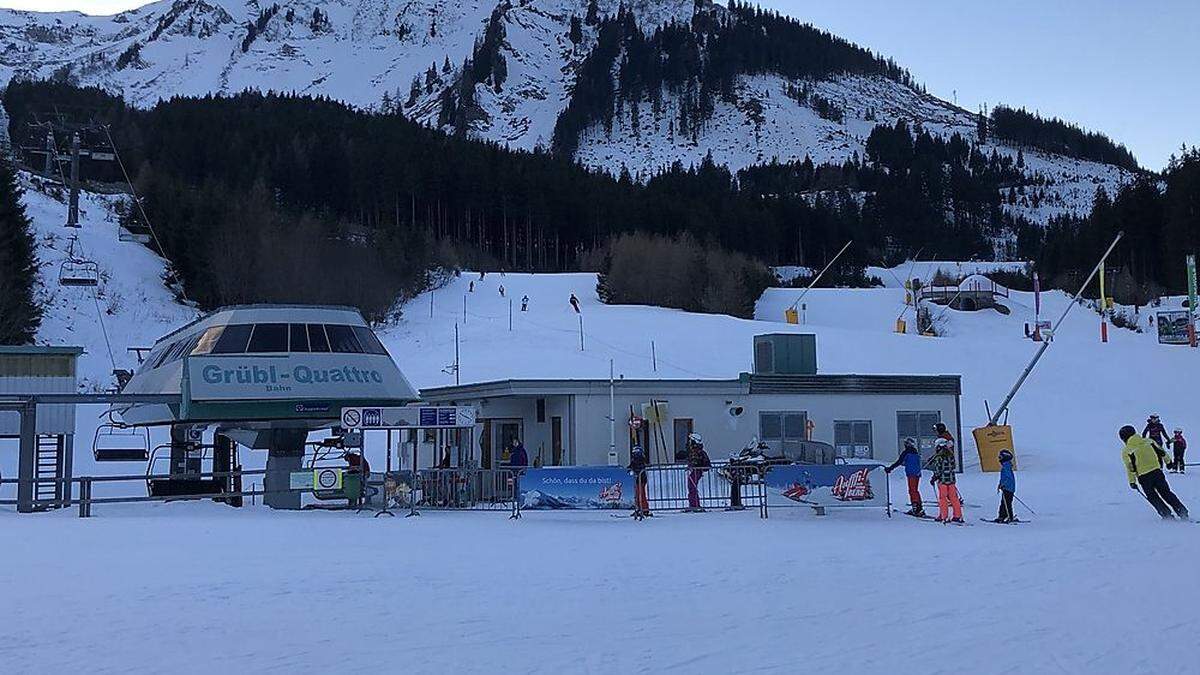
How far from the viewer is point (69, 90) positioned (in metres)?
109

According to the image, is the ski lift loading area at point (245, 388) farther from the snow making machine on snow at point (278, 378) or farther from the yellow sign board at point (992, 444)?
the yellow sign board at point (992, 444)

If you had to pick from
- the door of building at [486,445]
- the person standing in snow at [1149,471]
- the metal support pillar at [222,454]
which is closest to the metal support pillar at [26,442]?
the metal support pillar at [222,454]

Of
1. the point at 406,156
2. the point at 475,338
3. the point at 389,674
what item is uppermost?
the point at 406,156

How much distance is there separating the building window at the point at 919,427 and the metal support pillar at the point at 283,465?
50.5 ft

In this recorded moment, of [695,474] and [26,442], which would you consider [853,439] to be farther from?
[26,442]

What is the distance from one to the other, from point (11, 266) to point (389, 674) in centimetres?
4412

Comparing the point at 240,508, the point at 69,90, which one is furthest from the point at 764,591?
the point at 69,90

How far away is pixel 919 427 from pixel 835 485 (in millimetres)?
10885

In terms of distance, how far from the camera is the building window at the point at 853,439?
27.9m

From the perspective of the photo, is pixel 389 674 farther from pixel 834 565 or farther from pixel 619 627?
pixel 834 565

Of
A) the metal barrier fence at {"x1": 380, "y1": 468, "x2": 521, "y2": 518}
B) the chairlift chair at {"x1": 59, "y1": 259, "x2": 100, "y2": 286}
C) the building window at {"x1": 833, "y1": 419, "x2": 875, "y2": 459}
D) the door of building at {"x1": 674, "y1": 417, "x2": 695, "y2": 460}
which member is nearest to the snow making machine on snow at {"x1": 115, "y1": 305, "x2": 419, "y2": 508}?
the metal barrier fence at {"x1": 380, "y1": 468, "x2": 521, "y2": 518}

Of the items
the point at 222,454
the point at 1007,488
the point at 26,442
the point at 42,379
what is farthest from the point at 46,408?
the point at 1007,488

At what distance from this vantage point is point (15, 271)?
148 ft

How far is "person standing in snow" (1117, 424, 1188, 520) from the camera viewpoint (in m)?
16.4
